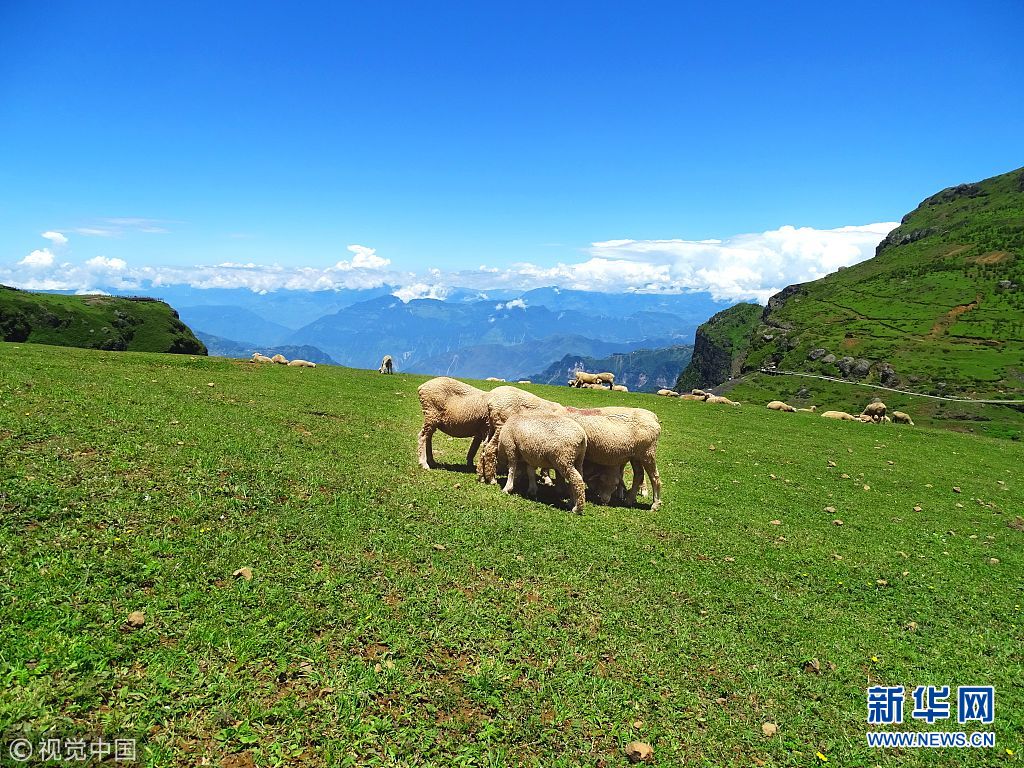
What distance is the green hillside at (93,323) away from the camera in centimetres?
11081

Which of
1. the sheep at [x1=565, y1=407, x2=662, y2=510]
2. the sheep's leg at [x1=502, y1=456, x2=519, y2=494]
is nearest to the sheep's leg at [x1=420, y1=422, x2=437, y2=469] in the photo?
the sheep's leg at [x1=502, y1=456, x2=519, y2=494]

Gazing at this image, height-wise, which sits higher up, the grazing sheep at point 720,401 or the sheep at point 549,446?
the sheep at point 549,446

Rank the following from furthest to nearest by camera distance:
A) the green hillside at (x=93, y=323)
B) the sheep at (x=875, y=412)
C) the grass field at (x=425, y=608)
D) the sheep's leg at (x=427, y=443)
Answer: the green hillside at (x=93, y=323), the sheep at (x=875, y=412), the sheep's leg at (x=427, y=443), the grass field at (x=425, y=608)

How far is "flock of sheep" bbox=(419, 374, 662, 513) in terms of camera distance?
12.7 metres

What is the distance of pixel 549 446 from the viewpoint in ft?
41.3

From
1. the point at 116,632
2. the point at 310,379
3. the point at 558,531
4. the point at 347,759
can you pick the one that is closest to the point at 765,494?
the point at 558,531

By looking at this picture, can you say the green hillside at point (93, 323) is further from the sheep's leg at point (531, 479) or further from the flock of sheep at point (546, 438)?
the sheep's leg at point (531, 479)

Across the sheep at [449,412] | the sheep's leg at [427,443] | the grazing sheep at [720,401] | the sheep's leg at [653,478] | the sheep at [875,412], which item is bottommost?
the sheep at [875,412]

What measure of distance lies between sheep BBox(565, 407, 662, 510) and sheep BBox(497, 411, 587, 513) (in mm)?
565

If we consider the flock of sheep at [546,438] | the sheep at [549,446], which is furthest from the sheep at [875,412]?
the sheep at [549,446]

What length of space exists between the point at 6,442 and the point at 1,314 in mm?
139733

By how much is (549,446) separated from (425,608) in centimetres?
572

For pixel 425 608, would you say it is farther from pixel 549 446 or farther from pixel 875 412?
pixel 875 412

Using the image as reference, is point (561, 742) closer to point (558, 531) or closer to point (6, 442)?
point (558, 531)
